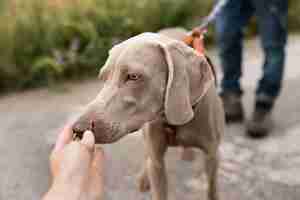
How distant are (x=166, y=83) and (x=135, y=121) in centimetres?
20

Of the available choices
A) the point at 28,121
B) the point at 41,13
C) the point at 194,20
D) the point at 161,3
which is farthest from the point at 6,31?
the point at 194,20

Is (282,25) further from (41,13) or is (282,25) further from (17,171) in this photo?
(41,13)

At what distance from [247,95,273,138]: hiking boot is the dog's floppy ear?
1.58 m

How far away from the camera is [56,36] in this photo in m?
4.93

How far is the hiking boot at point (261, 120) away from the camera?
3674mm

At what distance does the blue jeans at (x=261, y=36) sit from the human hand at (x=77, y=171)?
206cm

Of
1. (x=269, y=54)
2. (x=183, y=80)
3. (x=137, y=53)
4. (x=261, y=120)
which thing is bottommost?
(x=261, y=120)

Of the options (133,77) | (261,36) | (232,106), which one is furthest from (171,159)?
(133,77)

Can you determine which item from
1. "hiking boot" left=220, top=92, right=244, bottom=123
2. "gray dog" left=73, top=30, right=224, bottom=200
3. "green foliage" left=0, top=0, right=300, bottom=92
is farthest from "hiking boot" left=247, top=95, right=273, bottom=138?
"green foliage" left=0, top=0, right=300, bottom=92

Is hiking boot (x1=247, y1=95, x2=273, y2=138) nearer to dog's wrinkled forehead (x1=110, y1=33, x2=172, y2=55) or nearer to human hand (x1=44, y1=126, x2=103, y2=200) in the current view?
dog's wrinkled forehead (x1=110, y1=33, x2=172, y2=55)

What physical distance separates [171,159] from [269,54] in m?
1.04

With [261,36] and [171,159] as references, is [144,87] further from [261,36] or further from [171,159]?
[261,36]

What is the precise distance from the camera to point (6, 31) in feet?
16.0

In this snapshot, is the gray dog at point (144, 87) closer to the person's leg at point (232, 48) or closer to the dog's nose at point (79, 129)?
the dog's nose at point (79, 129)
